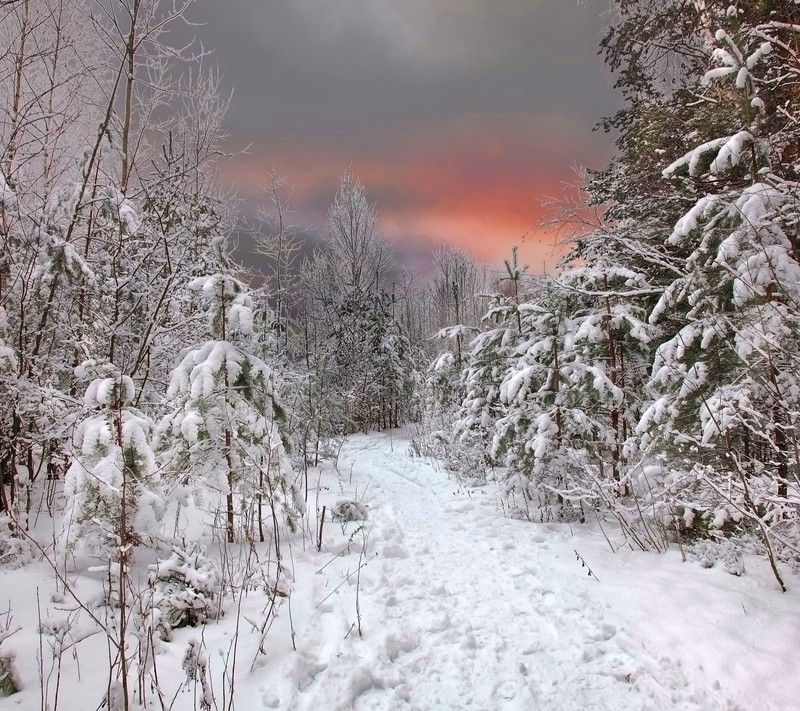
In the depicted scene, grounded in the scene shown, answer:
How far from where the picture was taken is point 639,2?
684cm

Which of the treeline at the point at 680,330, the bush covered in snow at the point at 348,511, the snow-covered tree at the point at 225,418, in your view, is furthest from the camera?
the bush covered in snow at the point at 348,511

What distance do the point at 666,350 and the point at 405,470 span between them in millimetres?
6366

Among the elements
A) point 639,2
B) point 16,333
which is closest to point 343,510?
point 16,333

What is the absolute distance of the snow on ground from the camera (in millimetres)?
2279

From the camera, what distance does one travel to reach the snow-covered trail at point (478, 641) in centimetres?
232

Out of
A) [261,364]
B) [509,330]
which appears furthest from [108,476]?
[509,330]

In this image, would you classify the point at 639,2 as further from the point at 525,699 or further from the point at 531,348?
the point at 525,699

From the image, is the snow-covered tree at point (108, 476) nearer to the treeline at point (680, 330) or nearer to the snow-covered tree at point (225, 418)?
the snow-covered tree at point (225, 418)

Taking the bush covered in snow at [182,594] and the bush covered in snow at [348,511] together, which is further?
the bush covered in snow at [348,511]

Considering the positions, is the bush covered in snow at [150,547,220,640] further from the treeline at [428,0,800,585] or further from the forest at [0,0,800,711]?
the treeline at [428,0,800,585]

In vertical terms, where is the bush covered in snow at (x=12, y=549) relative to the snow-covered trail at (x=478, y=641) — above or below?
above

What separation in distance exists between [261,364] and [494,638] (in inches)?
119

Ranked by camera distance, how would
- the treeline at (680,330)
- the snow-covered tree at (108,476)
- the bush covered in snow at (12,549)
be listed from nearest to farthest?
the snow-covered tree at (108,476) → the bush covered in snow at (12,549) → the treeline at (680,330)

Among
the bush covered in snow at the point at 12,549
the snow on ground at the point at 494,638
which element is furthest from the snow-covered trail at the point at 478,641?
the bush covered in snow at the point at 12,549
